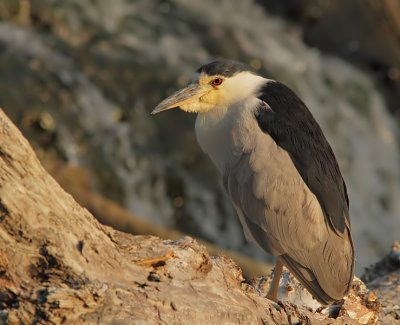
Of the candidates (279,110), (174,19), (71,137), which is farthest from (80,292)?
(174,19)

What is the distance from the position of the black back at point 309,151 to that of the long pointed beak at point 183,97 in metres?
0.35

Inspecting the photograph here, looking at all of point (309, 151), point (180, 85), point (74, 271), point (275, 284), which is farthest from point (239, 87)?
point (180, 85)

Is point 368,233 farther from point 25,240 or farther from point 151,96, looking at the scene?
point 25,240

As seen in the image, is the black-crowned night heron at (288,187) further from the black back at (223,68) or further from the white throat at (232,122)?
the black back at (223,68)

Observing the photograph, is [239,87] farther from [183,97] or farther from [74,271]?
[74,271]

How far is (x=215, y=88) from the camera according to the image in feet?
14.0

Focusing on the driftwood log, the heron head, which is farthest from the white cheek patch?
the driftwood log

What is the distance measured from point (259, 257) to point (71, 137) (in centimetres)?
203

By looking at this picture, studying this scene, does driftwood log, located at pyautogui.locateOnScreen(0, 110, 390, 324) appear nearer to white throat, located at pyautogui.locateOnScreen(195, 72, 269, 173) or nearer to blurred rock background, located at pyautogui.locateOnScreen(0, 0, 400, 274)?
white throat, located at pyautogui.locateOnScreen(195, 72, 269, 173)

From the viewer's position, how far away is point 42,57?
833 centimetres

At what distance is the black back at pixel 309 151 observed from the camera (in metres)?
3.92

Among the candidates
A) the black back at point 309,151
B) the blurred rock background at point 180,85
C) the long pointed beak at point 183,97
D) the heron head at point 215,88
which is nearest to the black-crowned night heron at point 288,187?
the black back at point 309,151

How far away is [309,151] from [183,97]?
0.70 m

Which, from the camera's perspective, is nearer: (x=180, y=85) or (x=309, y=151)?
(x=309, y=151)
